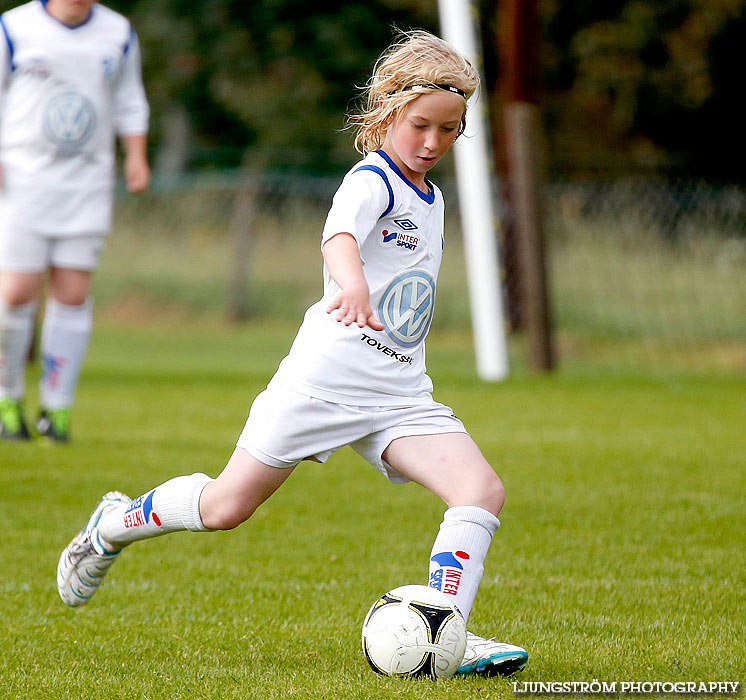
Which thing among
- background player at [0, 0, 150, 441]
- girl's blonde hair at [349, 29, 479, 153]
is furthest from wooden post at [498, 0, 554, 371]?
girl's blonde hair at [349, 29, 479, 153]

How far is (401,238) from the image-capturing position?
3.33 metres

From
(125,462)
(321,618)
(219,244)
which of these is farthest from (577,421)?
(219,244)

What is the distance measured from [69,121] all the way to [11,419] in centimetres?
152

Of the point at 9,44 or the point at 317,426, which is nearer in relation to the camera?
the point at 317,426

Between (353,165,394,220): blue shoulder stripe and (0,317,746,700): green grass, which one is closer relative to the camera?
(0,317,746,700): green grass

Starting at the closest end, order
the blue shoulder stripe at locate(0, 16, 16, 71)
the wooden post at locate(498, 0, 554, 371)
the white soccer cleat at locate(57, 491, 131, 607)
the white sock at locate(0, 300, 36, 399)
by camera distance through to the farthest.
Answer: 1. the white soccer cleat at locate(57, 491, 131, 607)
2. the blue shoulder stripe at locate(0, 16, 16, 71)
3. the white sock at locate(0, 300, 36, 399)
4. the wooden post at locate(498, 0, 554, 371)

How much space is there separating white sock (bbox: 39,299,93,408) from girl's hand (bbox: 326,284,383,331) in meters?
3.87

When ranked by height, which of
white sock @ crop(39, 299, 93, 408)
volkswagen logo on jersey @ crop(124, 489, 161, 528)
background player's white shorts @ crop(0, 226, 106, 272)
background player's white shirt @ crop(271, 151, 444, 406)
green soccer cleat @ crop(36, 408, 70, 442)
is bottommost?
green soccer cleat @ crop(36, 408, 70, 442)

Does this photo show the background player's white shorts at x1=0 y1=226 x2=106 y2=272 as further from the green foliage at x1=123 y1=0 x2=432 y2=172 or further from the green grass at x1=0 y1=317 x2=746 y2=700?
the green foliage at x1=123 y1=0 x2=432 y2=172

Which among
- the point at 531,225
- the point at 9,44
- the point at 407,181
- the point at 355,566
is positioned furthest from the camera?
the point at 531,225

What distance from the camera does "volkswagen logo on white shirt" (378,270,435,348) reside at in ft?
10.8

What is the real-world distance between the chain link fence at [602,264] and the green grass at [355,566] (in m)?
4.97

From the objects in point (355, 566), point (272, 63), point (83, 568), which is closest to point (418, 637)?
point (83, 568)

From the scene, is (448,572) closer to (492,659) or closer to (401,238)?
(492,659)
